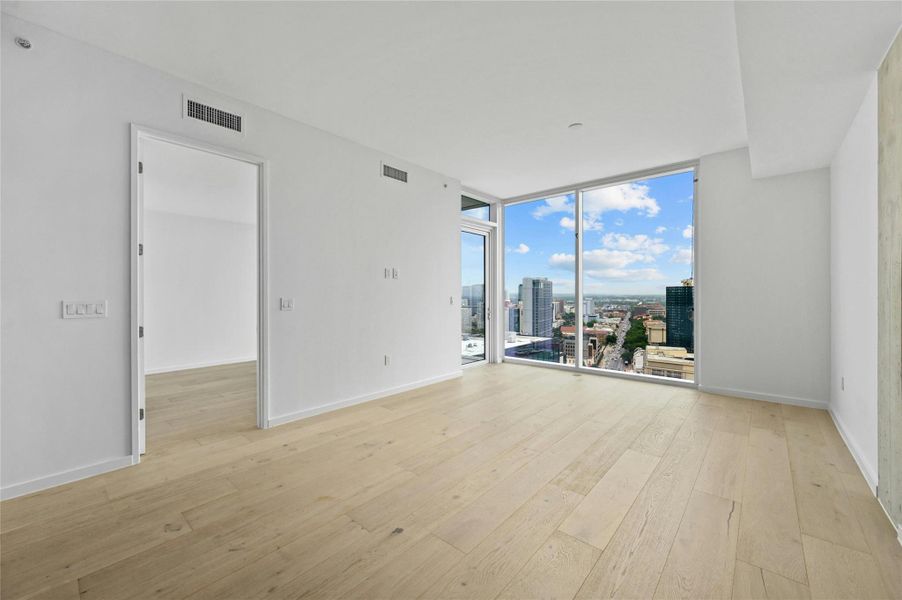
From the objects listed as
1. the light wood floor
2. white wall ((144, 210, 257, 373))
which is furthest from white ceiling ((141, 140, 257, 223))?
the light wood floor

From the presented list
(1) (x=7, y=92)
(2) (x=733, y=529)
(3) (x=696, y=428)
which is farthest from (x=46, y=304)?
(3) (x=696, y=428)

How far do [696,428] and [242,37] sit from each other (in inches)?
182

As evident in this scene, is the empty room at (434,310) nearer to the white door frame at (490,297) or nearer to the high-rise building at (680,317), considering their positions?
the high-rise building at (680,317)

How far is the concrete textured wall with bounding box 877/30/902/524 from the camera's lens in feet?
5.96

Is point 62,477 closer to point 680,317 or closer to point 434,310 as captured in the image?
point 434,310

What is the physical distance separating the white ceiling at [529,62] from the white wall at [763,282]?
17.6 inches

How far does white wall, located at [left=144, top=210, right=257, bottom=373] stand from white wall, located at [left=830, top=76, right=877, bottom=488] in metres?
7.97

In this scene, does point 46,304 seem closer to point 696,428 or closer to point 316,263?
point 316,263

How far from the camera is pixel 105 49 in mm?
2484

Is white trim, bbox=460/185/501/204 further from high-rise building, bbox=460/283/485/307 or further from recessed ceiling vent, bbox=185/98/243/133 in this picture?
recessed ceiling vent, bbox=185/98/243/133

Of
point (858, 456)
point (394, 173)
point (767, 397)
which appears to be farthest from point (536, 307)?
point (858, 456)

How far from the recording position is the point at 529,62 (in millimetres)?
2605

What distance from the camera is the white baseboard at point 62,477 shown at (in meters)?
2.15

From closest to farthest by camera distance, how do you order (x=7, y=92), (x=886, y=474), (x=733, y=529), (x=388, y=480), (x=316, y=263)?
(x=733, y=529), (x=886, y=474), (x=7, y=92), (x=388, y=480), (x=316, y=263)
